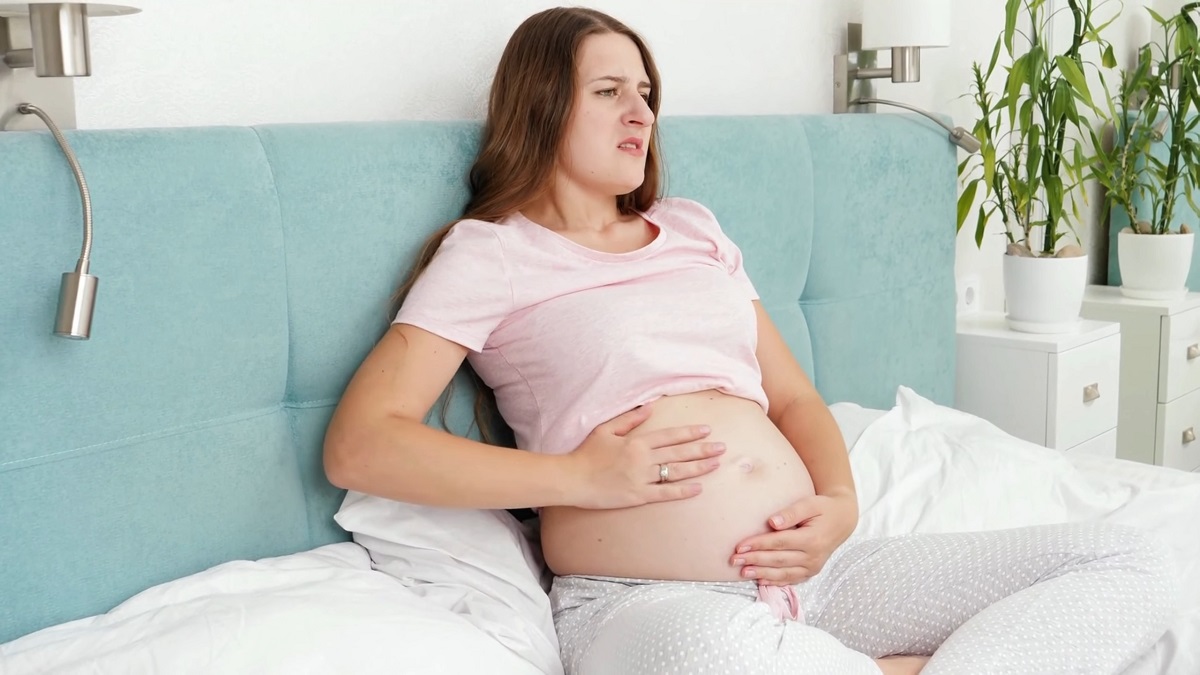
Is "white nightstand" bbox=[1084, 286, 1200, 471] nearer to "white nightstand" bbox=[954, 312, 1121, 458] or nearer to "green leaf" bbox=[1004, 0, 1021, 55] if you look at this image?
"white nightstand" bbox=[954, 312, 1121, 458]

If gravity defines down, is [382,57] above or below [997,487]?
above

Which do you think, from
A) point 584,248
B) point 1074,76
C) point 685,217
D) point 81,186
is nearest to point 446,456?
point 584,248

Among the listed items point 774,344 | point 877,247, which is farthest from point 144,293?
point 877,247

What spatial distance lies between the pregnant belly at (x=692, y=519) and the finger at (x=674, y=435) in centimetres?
3

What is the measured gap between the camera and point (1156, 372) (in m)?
2.75

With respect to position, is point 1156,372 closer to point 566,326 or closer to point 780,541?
point 780,541

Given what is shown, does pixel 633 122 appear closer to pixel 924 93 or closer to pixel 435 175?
pixel 435 175

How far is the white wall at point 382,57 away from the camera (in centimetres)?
131

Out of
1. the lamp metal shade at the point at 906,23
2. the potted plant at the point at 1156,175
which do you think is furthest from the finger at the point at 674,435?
the potted plant at the point at 1156,175

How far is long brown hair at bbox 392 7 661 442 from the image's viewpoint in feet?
4.80

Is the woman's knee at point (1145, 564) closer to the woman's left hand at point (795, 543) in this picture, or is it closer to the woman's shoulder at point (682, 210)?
the woman's left hand at point (795, 543)

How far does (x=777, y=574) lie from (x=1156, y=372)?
181cm

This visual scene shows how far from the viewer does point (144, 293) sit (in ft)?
3.81

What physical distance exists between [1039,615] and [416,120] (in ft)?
3.04
